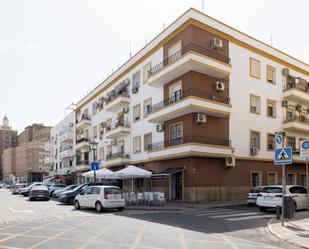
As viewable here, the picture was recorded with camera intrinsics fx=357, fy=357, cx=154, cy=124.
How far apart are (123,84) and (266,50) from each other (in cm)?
1450

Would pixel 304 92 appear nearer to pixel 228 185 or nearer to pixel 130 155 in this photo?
pixel 228 185

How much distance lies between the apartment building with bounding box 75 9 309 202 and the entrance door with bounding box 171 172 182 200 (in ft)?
0.25

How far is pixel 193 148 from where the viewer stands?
23.7m

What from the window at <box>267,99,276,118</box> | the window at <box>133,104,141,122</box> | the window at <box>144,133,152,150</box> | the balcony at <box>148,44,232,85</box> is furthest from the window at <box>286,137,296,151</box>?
the window at <box>133,104,141,122</box>

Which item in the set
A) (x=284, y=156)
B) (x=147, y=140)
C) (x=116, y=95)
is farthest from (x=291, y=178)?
(x=284, y=156)

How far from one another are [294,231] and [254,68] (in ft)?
68.8

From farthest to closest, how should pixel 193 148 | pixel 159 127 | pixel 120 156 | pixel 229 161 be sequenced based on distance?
1. pixel 120 156
2. pixel 159 127
3. pixel 229 161
4. pixel 193 148

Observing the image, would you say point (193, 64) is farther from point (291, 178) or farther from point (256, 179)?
point (291, 178)

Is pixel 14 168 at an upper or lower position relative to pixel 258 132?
lower

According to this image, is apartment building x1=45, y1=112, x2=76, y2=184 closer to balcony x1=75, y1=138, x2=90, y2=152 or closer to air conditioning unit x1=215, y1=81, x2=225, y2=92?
balcony x1=75, y1=138, x2=90, y2=152

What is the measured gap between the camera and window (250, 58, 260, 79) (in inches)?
1178

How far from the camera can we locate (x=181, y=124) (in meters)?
26.5

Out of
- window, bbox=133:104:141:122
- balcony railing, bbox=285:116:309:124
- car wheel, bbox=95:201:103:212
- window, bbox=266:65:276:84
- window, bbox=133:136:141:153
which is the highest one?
window, bbox=266:65:276:84

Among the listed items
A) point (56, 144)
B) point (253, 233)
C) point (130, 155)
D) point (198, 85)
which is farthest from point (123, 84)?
point (56, 144)
